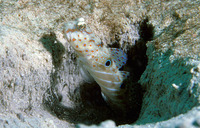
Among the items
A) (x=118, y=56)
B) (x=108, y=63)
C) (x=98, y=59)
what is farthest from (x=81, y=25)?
(x=118, y=56)

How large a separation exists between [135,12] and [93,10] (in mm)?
739

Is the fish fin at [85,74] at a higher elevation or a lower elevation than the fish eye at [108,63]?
lower

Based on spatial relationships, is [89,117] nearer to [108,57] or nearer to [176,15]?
[108,57]

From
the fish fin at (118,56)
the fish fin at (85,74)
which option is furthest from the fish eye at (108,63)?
the fish fin at (85,74)

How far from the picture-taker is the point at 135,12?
2.97 metres

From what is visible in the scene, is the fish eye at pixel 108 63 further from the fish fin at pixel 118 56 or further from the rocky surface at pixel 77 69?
the rocky surface at pixel 77 69

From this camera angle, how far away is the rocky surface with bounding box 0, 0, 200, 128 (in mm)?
1789

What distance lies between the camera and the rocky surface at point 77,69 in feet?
5.87

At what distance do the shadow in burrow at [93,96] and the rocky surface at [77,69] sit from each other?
2cm

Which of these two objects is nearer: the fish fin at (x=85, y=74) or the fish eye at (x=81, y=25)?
the fish eye at (x=81, y=25)

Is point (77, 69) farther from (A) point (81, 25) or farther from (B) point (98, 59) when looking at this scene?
(A) point (81, 25)

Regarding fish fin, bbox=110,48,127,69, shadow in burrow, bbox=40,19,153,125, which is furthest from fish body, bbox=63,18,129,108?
shadow in burrow, bbox=40,19,153,125

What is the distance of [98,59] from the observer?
2.58 m

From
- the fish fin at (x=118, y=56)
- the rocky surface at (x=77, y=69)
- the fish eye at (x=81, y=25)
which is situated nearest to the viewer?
the rocky surface at (x=77, y=69)
